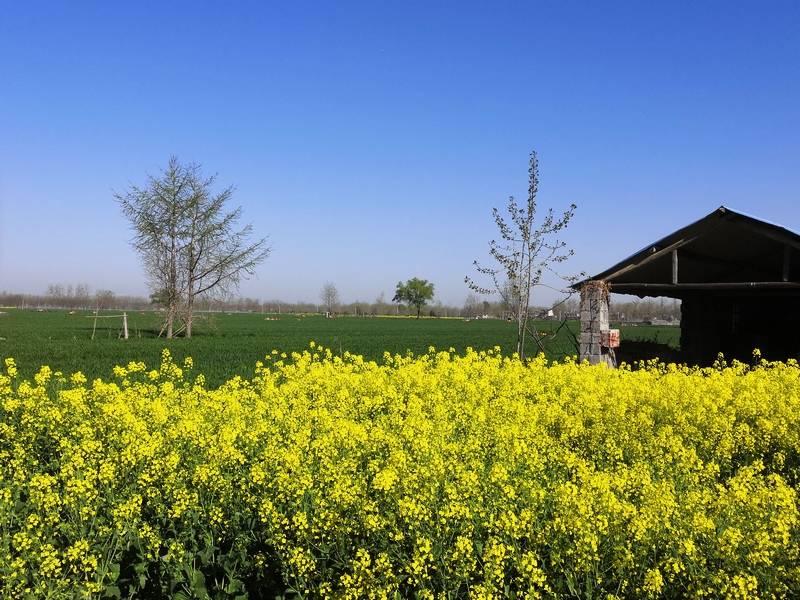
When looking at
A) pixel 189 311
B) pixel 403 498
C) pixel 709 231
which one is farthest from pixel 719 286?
pixel 189 311

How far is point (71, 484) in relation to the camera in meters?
4.56

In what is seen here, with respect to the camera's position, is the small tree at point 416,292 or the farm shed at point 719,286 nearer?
the farm shed at point 719,286

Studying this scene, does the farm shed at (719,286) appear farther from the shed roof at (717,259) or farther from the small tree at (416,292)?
the small tree at (416,292)

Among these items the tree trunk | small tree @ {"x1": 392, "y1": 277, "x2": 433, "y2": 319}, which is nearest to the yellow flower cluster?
the tree trunk

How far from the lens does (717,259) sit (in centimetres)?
1525

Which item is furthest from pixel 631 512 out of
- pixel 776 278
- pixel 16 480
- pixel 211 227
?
pixel 211 227

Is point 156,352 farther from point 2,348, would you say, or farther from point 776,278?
point 776,278

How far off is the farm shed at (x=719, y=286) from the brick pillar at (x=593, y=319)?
20 mm

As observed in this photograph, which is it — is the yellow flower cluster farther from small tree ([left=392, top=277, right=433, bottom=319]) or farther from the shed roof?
small tree ([left=392, top=277, right=433, bottom=319])

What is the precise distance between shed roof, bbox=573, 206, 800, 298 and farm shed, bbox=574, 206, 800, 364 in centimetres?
2

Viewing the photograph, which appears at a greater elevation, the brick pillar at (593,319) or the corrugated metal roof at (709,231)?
the corrugated metal roof at (709,231)

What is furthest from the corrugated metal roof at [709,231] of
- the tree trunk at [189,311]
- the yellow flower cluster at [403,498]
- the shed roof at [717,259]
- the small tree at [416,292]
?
the small tree at [416,292]

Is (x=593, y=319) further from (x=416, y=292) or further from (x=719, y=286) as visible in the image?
(x=416, y=292)

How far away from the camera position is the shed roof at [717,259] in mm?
11641
